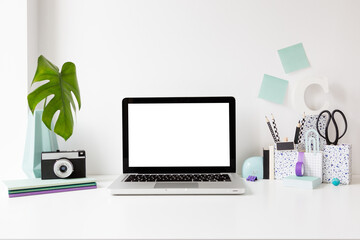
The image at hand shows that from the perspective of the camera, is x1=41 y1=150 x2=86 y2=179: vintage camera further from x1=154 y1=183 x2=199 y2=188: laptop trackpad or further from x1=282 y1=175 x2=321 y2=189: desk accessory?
x1=282 y1=175 x2=321 y2=189: desk accessory

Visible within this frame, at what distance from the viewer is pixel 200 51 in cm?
141

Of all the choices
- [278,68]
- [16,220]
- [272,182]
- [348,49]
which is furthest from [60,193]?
[348,49]

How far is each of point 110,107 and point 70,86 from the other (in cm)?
25

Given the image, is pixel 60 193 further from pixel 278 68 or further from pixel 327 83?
pixel 327 83

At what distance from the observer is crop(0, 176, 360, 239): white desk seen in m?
0.73

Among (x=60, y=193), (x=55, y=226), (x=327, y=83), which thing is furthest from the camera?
(x=327, y=83)

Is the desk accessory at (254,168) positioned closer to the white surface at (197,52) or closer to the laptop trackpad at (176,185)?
the white surface at (197,52)

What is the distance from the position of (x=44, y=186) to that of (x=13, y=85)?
48 centimetres

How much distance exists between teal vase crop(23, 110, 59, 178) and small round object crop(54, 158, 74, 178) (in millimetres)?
90

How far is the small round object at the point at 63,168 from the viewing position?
116cm

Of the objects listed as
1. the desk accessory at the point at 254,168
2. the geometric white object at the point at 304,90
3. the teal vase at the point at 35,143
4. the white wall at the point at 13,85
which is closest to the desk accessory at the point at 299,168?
the desk accessory at the point at 254,168

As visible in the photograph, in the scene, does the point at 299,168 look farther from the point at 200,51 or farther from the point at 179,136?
the point at 200,51

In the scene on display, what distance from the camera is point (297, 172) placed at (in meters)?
1.19

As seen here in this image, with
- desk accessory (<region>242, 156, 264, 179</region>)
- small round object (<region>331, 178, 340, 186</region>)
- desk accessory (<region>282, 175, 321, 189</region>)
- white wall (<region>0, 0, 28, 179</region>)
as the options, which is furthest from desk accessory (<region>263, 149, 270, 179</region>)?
white wall (<region>0, 0, 28, 179</region>)
